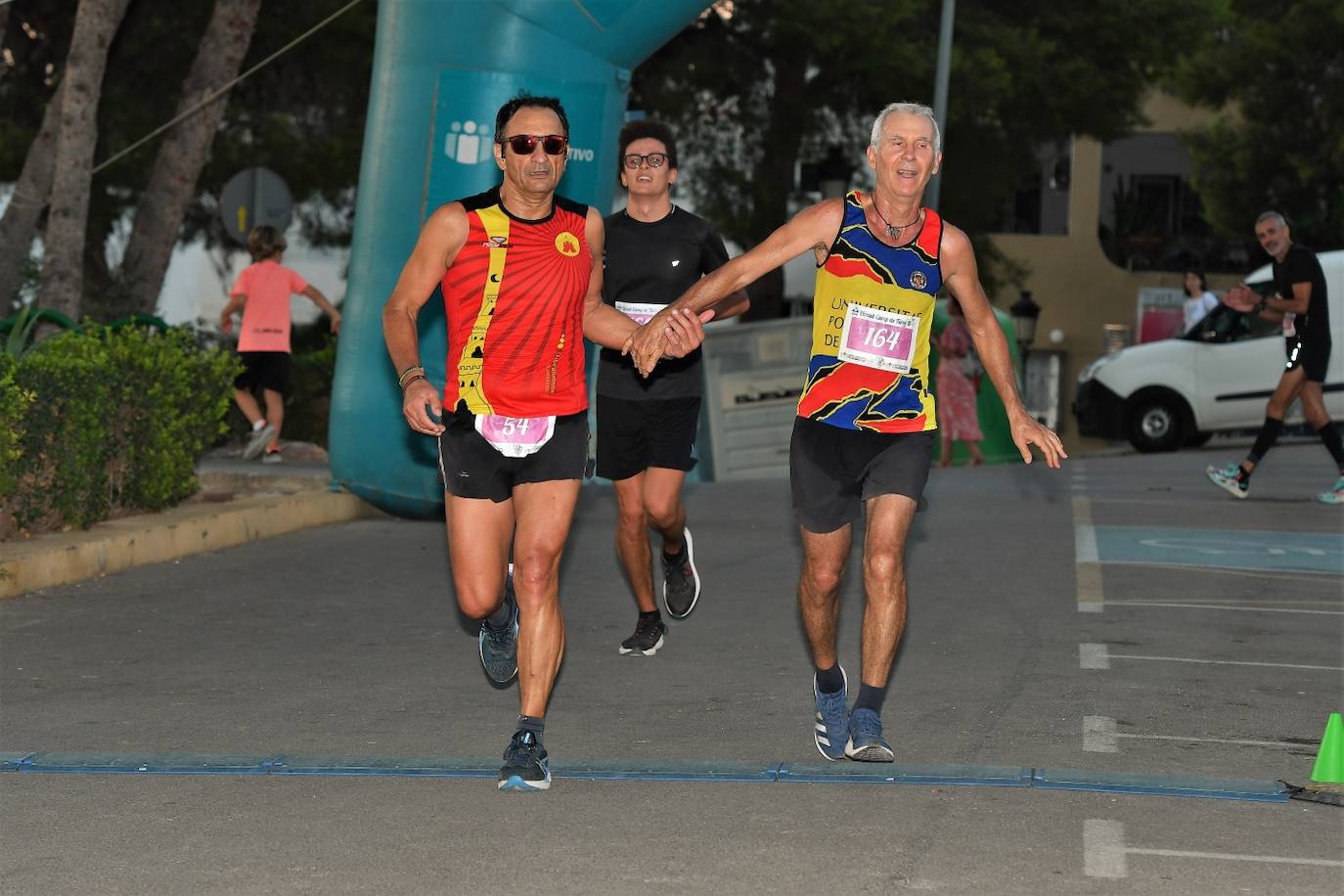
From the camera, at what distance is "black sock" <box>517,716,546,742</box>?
6.28 meters

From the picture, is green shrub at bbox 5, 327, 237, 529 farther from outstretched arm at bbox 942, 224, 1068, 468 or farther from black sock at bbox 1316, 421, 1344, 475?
black sock at bbox 1316, 421, 1344, 475

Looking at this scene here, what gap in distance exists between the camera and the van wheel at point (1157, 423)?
25.9m

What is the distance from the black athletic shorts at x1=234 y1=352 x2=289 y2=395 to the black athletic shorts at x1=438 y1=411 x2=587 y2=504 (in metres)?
9.98

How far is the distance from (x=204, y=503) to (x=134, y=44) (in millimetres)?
11100

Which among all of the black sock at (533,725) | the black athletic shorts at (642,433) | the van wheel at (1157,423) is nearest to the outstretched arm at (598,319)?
the black sock at (533,725)

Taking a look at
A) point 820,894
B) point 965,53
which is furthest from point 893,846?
point 965,53

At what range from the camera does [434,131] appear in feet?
41.6

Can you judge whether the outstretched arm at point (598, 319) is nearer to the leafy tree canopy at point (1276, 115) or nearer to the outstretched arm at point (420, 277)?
the outstretched arm at point (420, 277)

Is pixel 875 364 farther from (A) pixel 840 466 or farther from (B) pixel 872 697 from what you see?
(B) pixel 872 697

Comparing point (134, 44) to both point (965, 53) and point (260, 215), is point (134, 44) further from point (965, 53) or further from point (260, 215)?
point (965, 53)

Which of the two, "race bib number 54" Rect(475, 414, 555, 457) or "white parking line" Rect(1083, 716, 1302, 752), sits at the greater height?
"race bib number 54" Rect(475, 414, 555, 457)

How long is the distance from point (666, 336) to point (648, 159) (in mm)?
2121

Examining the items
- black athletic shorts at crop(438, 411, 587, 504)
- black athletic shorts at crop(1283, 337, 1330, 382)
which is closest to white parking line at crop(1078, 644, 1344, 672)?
black athletic shorts at crop(438, 411, 587, 504)

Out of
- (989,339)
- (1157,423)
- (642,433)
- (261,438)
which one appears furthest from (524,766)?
(1157,423)
